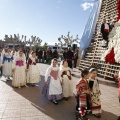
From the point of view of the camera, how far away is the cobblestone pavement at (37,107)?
A: 18.2ft

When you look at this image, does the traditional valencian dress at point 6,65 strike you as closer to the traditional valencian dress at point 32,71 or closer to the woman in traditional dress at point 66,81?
the traditional valencian dress at point 32,71

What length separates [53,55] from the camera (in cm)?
2255

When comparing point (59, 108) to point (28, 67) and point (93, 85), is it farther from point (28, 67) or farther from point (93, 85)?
point (28, 67)

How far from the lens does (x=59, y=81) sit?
710cm

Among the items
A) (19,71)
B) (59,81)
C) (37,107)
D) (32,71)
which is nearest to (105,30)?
(32,71)

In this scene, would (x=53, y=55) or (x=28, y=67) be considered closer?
(x=28, y=67)

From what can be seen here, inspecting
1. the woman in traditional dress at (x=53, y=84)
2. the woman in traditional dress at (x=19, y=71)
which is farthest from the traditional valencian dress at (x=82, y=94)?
the woman in traditional dress at (x=19, y=71)

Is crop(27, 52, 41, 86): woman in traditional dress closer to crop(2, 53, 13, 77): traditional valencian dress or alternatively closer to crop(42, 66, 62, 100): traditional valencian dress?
crop(2, 53, 13, 77): traditional valencian dress

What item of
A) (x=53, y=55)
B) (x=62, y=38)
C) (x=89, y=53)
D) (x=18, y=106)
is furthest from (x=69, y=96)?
(x=62, y=38)

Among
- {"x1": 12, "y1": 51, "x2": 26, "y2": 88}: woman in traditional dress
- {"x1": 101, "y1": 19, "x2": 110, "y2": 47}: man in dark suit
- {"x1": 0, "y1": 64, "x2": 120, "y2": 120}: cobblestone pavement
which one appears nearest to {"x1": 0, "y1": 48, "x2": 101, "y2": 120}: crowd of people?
{"x1": 12, "y1": 51, "x2": 26, "y2": 88}: woman in traditional dress

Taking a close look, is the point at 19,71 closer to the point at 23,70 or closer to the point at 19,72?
the point at 19,72

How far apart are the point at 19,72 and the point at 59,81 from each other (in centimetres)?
270

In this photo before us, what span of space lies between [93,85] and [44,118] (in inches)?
59.4

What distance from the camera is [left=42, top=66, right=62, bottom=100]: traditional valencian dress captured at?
680cm
